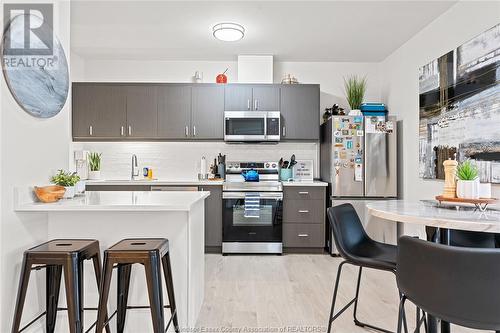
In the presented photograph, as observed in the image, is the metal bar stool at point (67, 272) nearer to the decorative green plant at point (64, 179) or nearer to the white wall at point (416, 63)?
the decorative green plant at point (64, 179)

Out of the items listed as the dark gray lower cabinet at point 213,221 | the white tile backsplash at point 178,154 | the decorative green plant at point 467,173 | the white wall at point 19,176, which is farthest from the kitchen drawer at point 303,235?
the white wall at point 19,176

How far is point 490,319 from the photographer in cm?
106

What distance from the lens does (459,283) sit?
108 cm

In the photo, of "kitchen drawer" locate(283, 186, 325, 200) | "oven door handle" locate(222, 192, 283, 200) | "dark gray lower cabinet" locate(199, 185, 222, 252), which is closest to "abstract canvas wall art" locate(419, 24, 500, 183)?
"kitchen drawer" locate(283, 186, 325, 200)

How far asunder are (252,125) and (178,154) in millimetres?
1217

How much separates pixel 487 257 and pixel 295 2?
107 inches

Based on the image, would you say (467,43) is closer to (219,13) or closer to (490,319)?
(219,13)

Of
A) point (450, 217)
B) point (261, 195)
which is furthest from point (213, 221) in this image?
point (450, 217)

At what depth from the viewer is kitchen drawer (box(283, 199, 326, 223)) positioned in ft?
13.4

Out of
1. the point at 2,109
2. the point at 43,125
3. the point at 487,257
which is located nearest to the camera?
the point at 487,257

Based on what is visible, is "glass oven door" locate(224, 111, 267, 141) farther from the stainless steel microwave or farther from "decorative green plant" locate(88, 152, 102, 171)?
"decorative green plant" locate(88, 152, 102, 171)

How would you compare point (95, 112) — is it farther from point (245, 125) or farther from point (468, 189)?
point (468, 189)

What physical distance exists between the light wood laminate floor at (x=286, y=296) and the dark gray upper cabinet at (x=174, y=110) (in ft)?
5.82

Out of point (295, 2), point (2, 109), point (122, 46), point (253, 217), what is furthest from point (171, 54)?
point (2, 109)
